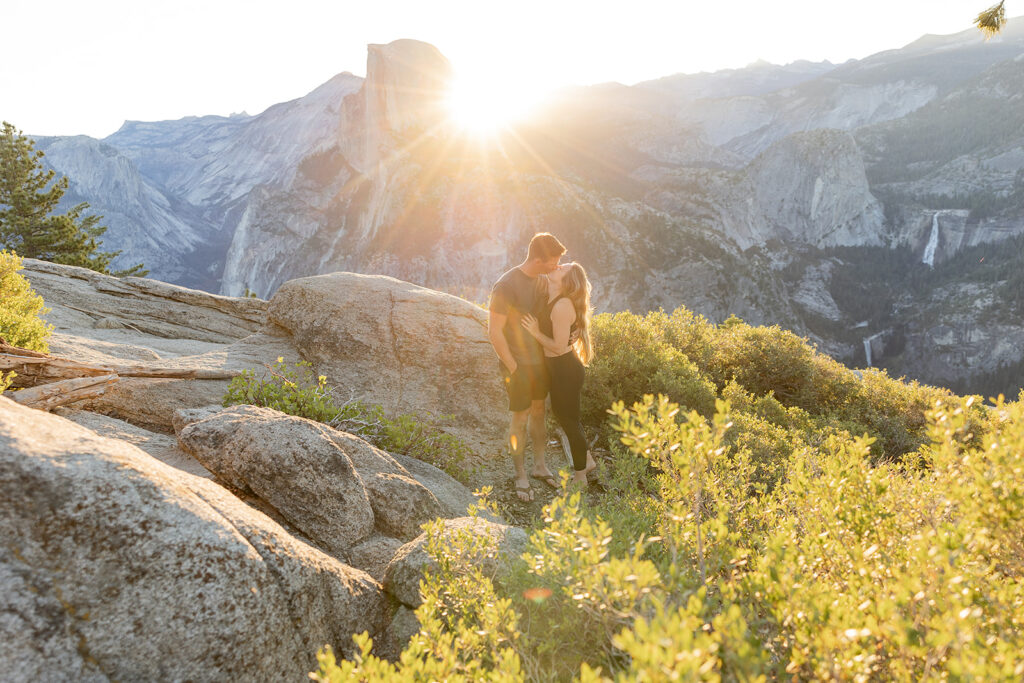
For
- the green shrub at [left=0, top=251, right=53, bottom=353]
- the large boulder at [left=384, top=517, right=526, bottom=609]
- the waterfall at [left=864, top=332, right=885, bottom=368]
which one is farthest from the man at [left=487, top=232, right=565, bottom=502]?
the waterfall at [left=864, top=332, right=885, bottom=368]

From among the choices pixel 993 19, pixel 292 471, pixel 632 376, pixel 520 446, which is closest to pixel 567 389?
pixel 520 446

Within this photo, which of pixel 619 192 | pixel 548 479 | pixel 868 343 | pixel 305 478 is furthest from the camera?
pixel 868 343

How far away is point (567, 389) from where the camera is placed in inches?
204

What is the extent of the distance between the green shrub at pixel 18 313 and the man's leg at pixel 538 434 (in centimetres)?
546

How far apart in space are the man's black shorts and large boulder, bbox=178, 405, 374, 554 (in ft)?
6.17

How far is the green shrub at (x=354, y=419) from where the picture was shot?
5633 millimetres

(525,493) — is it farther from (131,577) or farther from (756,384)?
(756,384)

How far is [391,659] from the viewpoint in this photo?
9.07 ft

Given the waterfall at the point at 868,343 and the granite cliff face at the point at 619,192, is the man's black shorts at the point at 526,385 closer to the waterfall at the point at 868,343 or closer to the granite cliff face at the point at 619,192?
the granite cliff face at the point at 619,192

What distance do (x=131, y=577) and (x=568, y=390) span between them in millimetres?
3828

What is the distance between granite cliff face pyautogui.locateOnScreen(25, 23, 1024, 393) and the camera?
261 ft

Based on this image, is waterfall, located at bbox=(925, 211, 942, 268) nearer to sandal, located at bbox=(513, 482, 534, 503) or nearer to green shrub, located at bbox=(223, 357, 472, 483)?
sandal, located at bbox=(513, 482, 534, 503)

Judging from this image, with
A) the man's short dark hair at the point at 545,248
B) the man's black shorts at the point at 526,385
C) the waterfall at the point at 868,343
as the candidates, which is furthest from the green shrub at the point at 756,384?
the waterfall at the point at 868,343

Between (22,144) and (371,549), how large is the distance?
3799 centimetres
